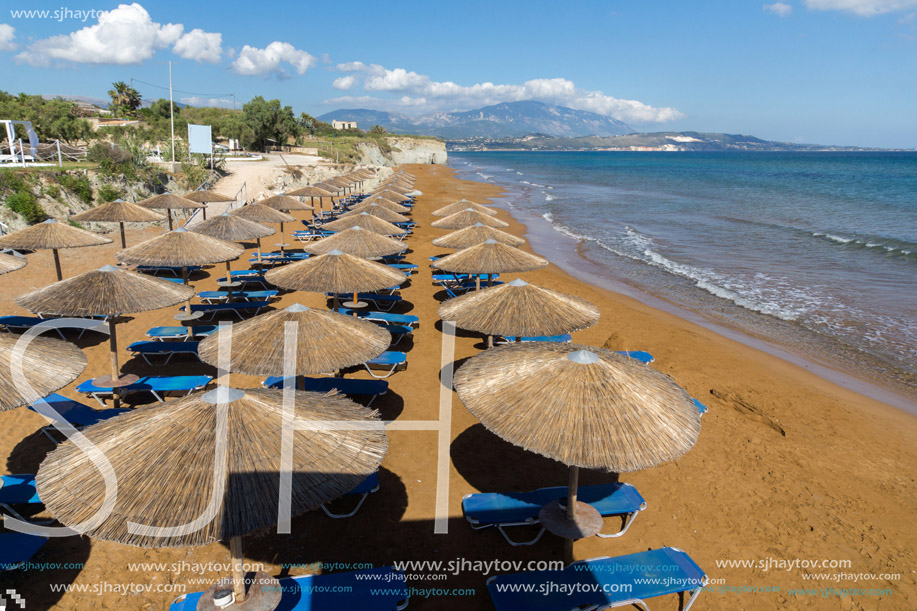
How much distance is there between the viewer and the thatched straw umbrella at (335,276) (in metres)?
7.95

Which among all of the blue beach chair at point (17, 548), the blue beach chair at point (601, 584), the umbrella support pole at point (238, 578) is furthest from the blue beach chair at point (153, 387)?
the blue beach chair at point (601, 584)

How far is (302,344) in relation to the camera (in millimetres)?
5477

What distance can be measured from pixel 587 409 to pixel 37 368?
5.34 metres

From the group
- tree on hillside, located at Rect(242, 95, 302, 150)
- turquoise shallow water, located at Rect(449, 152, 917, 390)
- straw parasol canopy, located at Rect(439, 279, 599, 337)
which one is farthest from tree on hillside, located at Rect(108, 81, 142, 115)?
straw parasol canopy, located at Rect(439, 279, 599, 337)

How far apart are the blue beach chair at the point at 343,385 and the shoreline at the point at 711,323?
9.01 m

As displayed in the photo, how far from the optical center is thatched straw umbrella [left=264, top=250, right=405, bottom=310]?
7.95m

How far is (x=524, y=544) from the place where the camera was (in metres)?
5.07

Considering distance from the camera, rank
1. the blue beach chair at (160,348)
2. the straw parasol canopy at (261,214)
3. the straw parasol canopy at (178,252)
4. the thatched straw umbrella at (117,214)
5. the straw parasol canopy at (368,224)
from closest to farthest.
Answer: the blue beach chair at (160,348) < the straw parasol canopy at (178,252) < the thatched straw umbrella at (117,214) < the straw parasol canopy at (368,224) < the straw parasol canopy at (261,214)

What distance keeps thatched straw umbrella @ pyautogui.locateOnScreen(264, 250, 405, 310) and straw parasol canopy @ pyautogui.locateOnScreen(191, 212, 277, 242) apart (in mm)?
3905

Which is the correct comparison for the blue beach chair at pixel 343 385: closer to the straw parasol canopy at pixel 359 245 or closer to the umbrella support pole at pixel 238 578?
the umbrella support pole at pixel 238 578

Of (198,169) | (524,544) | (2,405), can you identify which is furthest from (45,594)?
(198,169)

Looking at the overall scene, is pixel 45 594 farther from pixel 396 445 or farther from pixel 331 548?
pixel 396 445

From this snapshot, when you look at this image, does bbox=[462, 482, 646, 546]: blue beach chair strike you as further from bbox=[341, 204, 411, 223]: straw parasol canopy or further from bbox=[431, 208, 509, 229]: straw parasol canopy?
bbox=[341, 204, 411, 223]: straw parasol canopy

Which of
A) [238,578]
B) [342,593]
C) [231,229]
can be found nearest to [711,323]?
[342,593]
